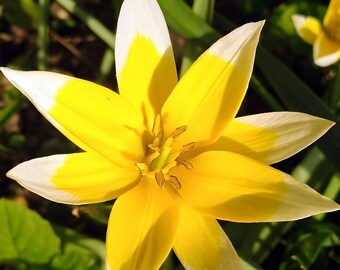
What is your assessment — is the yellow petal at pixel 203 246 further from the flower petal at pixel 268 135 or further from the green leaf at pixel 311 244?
the green leaf at pixel 311 244

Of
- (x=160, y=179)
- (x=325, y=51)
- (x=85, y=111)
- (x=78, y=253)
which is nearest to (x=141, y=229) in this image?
(x=160, y=179)

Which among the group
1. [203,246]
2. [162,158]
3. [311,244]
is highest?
[162,158]

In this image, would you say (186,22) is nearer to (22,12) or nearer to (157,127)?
(157,127)

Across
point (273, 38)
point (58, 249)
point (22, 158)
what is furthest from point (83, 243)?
point (273, 38)

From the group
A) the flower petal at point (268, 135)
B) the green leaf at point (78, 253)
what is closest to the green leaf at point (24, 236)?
the green leaf at point (78, 253)

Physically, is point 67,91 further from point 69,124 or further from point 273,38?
point 273,38

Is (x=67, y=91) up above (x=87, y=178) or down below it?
above
